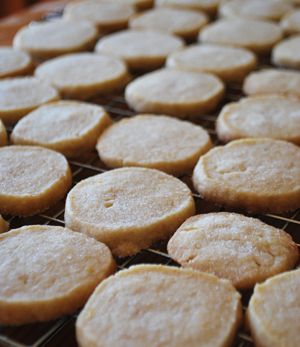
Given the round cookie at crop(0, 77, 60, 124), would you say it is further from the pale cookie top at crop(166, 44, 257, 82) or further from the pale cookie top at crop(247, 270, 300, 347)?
the pale cookie top at crop(247, 270, 300, 347)

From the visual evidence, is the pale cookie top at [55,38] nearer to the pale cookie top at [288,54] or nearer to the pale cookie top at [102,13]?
the pale cookie top at [102,13]

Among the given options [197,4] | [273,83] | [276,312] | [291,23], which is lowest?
[276,312]

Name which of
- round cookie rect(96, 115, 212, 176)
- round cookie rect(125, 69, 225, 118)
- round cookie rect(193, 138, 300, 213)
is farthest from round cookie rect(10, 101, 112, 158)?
round cookie rect(193, 138, 300, 213)

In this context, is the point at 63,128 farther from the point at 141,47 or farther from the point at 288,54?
the point at 288,54

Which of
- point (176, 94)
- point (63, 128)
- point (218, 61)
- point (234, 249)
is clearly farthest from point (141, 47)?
point (234, 249)

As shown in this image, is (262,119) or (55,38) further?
(55,38)

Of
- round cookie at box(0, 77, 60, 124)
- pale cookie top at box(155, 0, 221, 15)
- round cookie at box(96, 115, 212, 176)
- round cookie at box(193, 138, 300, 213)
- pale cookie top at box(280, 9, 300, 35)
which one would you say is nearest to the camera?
round cookie at box(193, 138, 300, 213)

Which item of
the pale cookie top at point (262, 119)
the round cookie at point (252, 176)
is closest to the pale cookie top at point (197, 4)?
the pale cookie top at point (262, 119)
